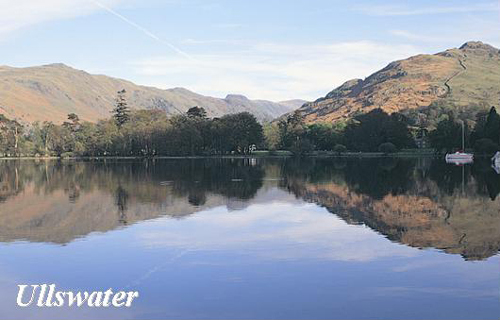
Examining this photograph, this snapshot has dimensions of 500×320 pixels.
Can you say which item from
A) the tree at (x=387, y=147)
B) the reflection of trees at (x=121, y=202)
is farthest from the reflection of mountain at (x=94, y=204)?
the tree at (x=387, y=147)

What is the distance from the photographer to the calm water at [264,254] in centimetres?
1888

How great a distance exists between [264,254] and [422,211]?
19236 millimetres

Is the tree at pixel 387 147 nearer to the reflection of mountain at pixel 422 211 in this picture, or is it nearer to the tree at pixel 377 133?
the tree at pixel 377 133

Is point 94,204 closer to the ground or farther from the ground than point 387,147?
closer to the ground

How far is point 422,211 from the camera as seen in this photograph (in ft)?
137

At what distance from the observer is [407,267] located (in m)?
24.3

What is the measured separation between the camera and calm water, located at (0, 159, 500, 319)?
61.9 ft

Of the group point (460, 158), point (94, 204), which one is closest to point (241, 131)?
point (460, 158)

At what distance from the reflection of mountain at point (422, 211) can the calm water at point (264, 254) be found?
0.14 m

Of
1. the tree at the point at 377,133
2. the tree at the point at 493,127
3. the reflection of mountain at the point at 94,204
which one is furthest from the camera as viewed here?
the tree at the point at 377,133

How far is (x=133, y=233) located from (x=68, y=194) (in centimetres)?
2786

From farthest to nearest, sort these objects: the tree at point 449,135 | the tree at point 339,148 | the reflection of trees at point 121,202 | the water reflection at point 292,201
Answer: the tree at point 339,148
the tree at point 449,135
the reflection of trees at point 121,202
the water reflection at point 292,201

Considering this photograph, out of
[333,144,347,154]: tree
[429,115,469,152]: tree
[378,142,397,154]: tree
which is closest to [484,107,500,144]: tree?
[429,115,469,152]: tree

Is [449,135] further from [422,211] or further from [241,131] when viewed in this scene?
[422,211]
